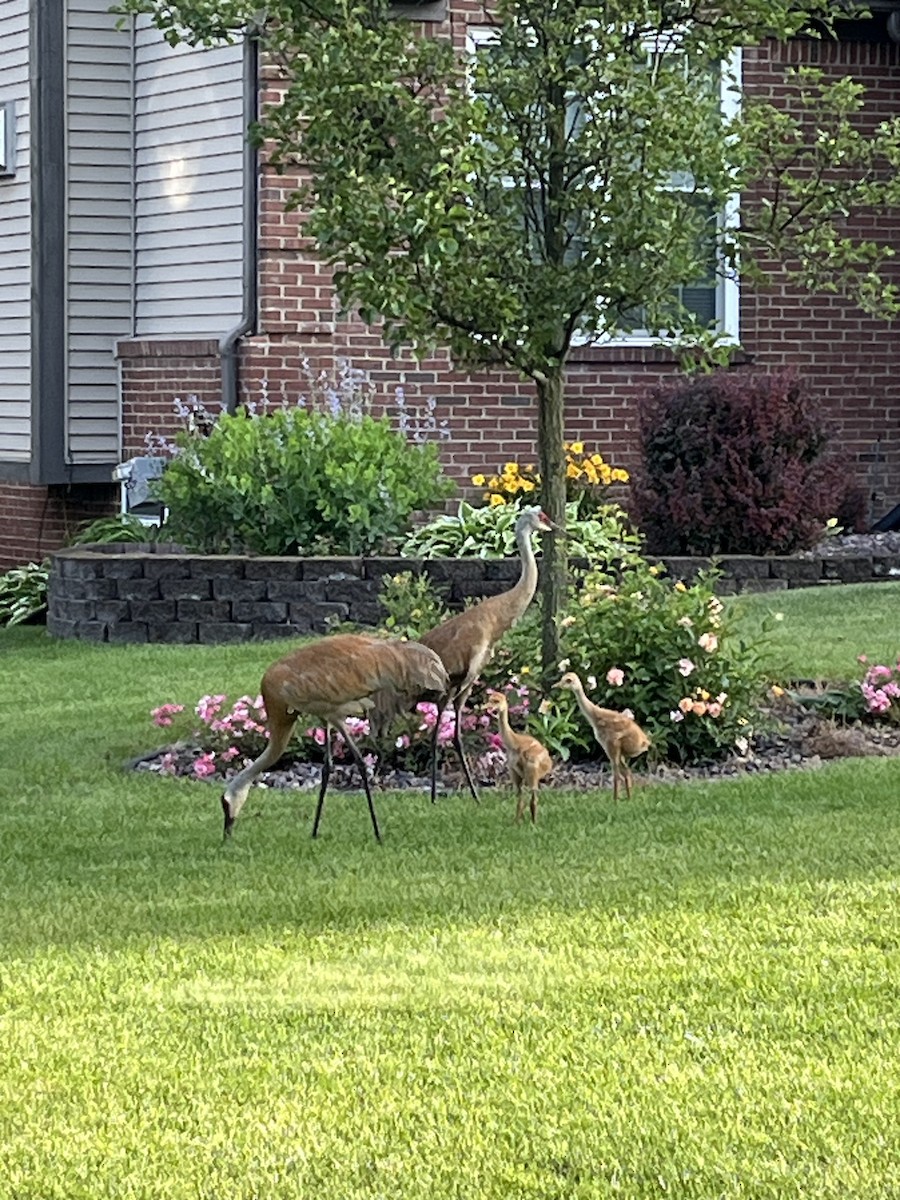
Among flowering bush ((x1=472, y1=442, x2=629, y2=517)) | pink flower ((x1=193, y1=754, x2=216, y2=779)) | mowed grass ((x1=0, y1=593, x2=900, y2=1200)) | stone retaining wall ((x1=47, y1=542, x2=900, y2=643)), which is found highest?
flowering bush ((x1=472, y1=442, x2=629, y2=517))

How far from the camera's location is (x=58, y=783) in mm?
9570

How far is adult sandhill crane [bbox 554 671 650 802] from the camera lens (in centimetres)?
866

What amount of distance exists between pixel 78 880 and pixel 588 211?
3.71 meters

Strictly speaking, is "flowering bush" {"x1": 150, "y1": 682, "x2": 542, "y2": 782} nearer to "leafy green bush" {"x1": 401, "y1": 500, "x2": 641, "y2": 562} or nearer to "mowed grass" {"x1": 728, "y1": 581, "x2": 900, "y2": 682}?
"mowed grass" {"x1": 728, "y1": 581, "x2": 900, "y2": 682}

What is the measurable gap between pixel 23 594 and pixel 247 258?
9.70 feet

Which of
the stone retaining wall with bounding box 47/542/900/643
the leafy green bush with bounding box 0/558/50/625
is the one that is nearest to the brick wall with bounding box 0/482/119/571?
the leafy green bush with bounding box 0/558/50/625

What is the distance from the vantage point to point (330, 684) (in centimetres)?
801

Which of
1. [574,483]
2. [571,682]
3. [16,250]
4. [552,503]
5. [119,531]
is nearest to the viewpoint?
[571,682]

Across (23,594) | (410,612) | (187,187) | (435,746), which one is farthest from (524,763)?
(187,187)

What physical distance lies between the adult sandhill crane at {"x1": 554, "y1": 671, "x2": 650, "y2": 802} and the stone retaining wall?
5140 mm

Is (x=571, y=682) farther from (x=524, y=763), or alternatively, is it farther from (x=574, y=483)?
(x=574, y=483)

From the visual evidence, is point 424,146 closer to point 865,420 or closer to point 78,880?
point 78,880

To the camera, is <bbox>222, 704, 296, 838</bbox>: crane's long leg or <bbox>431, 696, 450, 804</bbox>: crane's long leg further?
<bbox>431, 696, 450, 804</bbox>: crane's long leg

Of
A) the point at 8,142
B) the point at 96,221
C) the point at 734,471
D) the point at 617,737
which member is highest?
the point at 8,142
